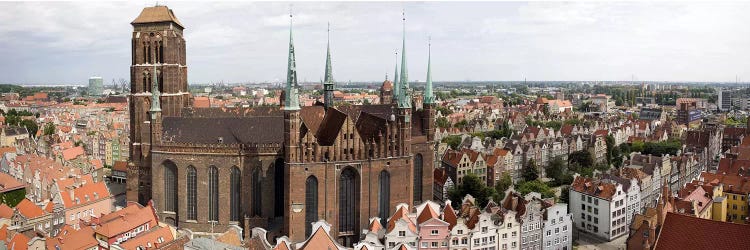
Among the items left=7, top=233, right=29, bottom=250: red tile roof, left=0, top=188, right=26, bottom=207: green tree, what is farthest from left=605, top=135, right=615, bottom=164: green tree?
left=7, top=233, right=29, bottom=250: red tile roof

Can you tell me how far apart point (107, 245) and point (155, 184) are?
9978mm

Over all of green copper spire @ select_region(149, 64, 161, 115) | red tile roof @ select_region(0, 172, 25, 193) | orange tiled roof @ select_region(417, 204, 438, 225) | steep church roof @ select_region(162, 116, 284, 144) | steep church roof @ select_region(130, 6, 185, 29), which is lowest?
red tile roof @ select_region(0, 172, 25, 193)

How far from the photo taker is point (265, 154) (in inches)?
2226

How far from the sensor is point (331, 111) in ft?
191

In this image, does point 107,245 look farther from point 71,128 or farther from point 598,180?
point 71,128

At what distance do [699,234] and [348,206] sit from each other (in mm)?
27730

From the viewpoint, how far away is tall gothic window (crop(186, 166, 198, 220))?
191ft

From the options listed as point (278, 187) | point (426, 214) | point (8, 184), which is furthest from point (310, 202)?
point (8, 184)

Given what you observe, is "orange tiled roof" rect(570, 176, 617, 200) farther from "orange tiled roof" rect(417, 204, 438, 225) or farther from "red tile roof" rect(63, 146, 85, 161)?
"red tile roof" rect(63, 146, 85, 161)

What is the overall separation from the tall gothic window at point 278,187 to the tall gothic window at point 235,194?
10.8ft

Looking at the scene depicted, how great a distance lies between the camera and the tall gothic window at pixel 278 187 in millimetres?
57247

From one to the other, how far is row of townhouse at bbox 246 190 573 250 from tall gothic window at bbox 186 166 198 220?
8599mm

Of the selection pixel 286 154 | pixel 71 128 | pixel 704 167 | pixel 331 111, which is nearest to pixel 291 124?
pixel 286 154

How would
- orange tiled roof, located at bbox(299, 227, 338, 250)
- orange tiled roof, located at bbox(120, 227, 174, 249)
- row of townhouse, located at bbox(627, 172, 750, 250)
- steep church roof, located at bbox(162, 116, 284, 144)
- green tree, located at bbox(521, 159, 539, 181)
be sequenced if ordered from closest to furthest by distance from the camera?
orange tiled roof, located at bbox(299, 227, 338, 250) < orange tiled roof, located at bbox(120, 227, 174, 249) < row of townhouse, located at bbox(627, 172, 750, 250) < steep church roof, located at bbox(162, 116, 284, 144) < green tree, located at bbox(521, 159, 539, 181)
